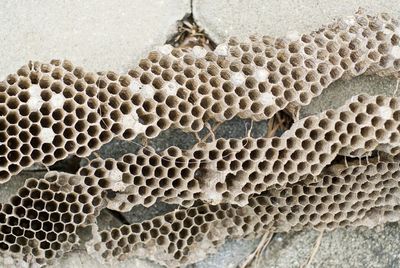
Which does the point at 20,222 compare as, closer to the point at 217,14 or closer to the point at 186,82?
the point at 186,82

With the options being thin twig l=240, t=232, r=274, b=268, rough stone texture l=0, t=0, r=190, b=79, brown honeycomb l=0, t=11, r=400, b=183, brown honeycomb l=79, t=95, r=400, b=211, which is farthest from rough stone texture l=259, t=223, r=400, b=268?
rough stone texture l=0, t=0, r=190, b=79

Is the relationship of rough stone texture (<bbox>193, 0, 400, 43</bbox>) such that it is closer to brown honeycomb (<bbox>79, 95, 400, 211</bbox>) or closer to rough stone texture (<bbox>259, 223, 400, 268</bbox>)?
brown honeycomb (<bbox>79, 95, 400, 211</bbox>)

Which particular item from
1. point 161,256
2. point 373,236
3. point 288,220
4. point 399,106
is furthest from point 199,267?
point 399,106

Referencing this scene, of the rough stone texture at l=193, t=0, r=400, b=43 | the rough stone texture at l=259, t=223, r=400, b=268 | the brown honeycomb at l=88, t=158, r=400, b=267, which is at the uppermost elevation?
the rough stone texture at l=193, t=0, r=400, b=43

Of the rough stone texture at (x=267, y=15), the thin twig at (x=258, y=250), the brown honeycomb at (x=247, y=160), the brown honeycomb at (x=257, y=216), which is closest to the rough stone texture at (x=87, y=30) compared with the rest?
the rough stone texture at (x=267, y=15)

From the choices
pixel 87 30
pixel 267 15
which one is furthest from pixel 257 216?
pixel 87 30

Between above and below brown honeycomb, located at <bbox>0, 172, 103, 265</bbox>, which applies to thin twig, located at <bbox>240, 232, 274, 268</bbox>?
below

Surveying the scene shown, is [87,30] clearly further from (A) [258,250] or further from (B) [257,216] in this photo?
(A) [258,250]
